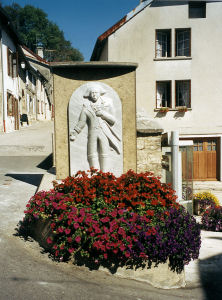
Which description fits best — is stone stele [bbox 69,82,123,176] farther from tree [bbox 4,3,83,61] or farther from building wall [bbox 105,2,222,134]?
tree [bbox 4,3,83,61]

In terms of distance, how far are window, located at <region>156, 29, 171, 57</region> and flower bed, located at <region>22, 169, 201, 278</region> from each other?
13779 millimetres

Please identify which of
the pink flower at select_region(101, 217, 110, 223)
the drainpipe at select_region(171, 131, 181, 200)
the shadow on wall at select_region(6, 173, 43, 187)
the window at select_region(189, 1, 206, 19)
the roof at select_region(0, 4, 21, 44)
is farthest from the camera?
the roof at select_region(0, 4, 21, 44)

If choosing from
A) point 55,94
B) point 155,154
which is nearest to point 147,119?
point 155,154

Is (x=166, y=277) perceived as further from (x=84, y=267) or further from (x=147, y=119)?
(x=147, y=119)

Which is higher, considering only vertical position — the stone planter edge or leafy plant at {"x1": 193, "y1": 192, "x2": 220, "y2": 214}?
the stone planter edge

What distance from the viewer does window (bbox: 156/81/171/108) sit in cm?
1748

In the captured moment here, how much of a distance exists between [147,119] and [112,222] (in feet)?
15.8

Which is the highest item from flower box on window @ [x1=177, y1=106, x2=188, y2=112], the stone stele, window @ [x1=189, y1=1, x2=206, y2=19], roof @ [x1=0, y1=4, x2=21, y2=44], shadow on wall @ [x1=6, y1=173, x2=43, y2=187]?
roof @ [x1=0, y1=4, x2=21, y2=44]

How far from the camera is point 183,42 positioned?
1727 cm

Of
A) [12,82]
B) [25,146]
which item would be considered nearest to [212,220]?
[25,146]

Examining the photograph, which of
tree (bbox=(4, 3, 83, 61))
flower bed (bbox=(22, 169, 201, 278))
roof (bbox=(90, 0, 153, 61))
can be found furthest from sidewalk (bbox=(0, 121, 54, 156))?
tree (bbox=(4, 3, 83, 61))

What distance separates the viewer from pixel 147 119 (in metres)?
8.38

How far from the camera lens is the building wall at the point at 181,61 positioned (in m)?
16.7

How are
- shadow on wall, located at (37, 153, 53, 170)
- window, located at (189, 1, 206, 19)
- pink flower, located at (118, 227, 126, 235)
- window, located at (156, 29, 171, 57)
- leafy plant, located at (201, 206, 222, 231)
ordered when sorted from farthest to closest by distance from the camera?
window, located at (156, 29, 171, 57) → window, located at (189, 1, 206, 19) → shadow on wall, located at (37, 153, 53, 170) → leafy plant, located at (201, 206, 222, 231) → pink flower, located at (118, 227, 126, 235)
